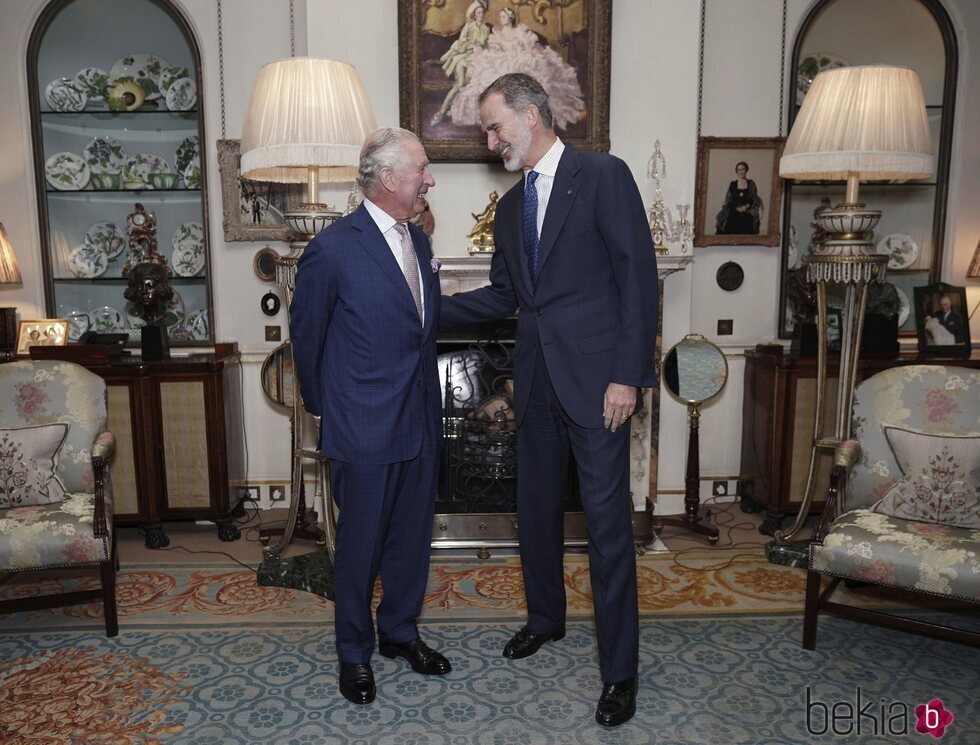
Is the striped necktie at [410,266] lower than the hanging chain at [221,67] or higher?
lower

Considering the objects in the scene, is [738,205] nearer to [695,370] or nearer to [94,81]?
[695,370]

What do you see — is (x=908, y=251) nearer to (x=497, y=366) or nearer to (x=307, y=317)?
(x=497, y=366)

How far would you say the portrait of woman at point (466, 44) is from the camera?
362 cm

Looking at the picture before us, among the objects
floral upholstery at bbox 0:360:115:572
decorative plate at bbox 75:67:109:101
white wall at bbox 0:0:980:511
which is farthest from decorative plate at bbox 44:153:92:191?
floral upholstery at bbox 0:360:115:572

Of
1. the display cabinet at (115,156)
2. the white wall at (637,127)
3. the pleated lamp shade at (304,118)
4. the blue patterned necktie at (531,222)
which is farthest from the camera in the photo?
the display cabinet at (115,156)

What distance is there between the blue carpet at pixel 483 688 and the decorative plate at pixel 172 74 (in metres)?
2.88

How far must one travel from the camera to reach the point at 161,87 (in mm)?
4074

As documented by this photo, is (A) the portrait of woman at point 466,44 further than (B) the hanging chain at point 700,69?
No

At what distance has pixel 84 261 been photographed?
4156mm

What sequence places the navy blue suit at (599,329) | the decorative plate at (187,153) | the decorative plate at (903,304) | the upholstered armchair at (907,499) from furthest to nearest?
the decorative plate at (903,304)
the decorative plate at (187,153)
the upholstered armchair at (907,499)
the navy blue suit at (599,329)

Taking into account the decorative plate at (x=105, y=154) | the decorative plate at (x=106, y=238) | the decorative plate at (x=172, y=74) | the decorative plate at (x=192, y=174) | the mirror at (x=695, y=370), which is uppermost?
the decorative plate at (x=172, y=74)

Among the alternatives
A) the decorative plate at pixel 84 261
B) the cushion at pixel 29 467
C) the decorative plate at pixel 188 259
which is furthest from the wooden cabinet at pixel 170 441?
the cushion at pixel 29 467

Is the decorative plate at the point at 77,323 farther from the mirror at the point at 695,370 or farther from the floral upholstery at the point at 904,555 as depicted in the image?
the floral upholstery at the point at 904,555

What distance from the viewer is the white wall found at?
12.2ft
